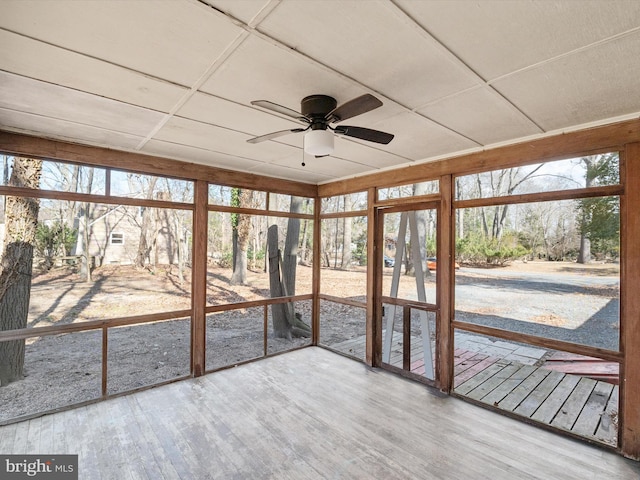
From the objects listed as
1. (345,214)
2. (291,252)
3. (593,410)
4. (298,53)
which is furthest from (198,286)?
(593,410)

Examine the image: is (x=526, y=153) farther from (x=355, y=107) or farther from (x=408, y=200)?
(x=355, y=107)

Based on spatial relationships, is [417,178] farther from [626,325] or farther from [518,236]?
[626,325]

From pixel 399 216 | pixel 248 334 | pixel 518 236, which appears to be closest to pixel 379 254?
pixel 399 216

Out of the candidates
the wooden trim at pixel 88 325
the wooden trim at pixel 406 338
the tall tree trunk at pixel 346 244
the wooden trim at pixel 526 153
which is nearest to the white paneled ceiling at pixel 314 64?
the wooden trim at pixel 526 153

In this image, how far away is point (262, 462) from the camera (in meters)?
2.47

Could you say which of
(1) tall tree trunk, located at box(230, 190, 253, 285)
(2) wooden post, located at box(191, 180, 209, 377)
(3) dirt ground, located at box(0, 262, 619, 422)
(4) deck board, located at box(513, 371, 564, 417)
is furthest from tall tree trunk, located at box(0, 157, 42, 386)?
(4) deck board, located at box(513, 371, 564, 417)

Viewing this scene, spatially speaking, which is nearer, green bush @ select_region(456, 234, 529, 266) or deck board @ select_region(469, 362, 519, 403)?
green bush @ select_region(456, 234, 529, 266)

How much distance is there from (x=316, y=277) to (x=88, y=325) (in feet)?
10.6

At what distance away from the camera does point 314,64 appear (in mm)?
1817

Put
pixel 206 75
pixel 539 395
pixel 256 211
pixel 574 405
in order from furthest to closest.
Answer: pixel 256 211 < pixel 539 395 < pixel 574 405 < pixel 206 75

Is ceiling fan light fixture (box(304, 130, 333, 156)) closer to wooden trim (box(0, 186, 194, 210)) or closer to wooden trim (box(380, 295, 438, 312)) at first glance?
wooden trim (box(0, 186, 194, 210))

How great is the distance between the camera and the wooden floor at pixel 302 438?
2.39m

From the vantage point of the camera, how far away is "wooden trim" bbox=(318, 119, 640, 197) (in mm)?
2641

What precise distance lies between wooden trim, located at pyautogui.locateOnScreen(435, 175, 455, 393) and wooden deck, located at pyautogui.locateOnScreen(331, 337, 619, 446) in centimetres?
24
